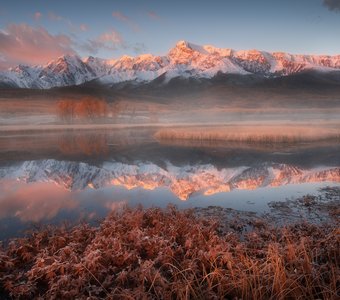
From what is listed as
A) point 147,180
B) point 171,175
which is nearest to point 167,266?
point 147,180

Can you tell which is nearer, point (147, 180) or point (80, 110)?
point (147, 180)

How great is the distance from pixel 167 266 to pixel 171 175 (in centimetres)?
1650

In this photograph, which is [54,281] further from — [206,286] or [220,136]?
[220,136]

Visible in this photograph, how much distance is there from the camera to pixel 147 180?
23406mm

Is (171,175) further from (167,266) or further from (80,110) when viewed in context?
(80,110)

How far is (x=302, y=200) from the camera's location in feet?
53.2

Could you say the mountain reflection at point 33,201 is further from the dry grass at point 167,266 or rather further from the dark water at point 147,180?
the dry grass at point 167,266

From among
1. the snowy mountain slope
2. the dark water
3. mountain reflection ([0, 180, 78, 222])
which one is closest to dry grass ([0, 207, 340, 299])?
the dark water

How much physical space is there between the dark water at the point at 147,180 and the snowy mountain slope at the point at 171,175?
6cm

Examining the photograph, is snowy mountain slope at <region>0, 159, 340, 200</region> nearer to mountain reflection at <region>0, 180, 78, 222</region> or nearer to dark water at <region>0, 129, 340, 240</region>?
dark water at <region>0, 129, 340, 240</region>

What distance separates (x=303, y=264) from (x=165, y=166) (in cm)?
2193

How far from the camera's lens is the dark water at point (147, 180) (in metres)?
15.8

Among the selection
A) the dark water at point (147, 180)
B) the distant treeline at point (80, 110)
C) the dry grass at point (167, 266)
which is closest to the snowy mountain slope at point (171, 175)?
the dark water at point (147, 180)

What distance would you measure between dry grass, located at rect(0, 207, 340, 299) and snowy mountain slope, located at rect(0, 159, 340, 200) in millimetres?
7751
